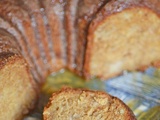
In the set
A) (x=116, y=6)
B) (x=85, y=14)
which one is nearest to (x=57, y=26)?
(x=85, y=14)

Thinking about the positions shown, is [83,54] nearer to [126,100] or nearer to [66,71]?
[66,71]

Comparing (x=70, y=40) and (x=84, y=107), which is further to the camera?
(x=70, y=40)

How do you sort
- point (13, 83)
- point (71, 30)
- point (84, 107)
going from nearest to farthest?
point (84, 107), point (13, 83), point (71, 30)

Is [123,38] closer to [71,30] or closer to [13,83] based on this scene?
[71,30]

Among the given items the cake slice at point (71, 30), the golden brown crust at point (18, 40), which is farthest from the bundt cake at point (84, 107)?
the cake slice at point (71, 30)

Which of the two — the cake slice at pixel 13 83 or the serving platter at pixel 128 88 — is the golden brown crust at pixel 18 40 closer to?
the cake slice at pixel 13 83

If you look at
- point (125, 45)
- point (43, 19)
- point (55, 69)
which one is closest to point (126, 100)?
point (125, 45)
